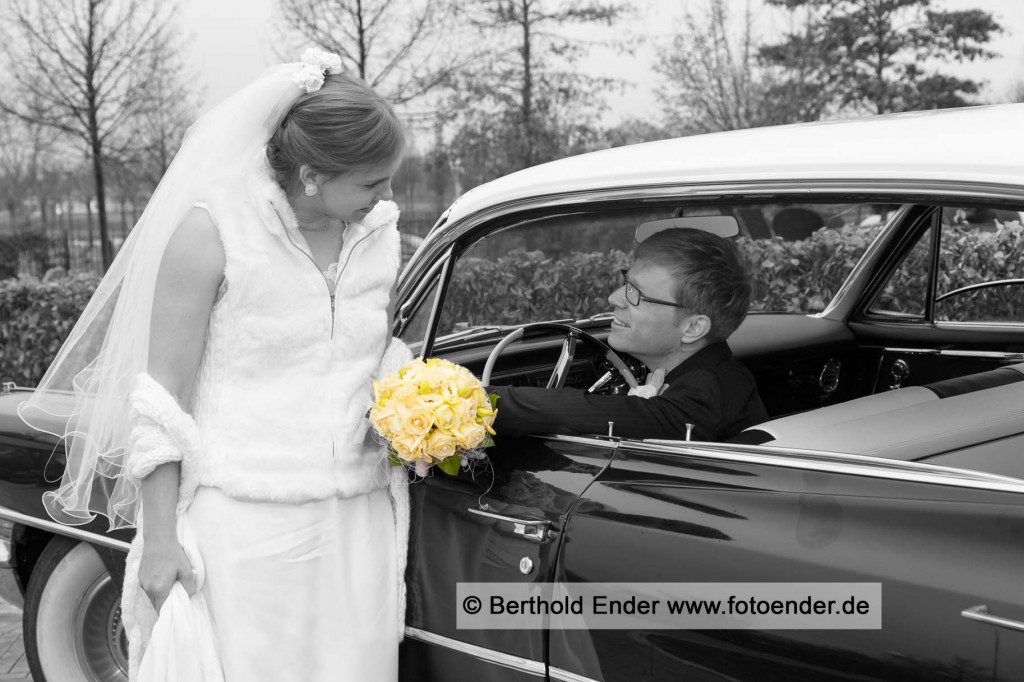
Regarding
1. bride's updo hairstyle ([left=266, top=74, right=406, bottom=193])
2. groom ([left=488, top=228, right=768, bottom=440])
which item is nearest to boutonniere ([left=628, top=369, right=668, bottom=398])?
groom ([left=488, top=228, right=768, bottom=440])

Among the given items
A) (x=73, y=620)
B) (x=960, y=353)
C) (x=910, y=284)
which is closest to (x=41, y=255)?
(x=910, y=284)

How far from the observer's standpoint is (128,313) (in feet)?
7.60

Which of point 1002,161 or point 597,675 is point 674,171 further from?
point 597,675

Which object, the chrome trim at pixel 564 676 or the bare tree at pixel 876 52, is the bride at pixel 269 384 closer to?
the chrome trim at pixel 564 676

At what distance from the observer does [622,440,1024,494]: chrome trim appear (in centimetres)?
168

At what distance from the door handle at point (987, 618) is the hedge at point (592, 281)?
4086 mm

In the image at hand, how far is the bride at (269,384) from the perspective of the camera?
2.06 meters

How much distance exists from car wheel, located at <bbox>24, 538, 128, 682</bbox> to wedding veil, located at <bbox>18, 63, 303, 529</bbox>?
1.23 feet

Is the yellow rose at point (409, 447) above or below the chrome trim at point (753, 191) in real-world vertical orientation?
below

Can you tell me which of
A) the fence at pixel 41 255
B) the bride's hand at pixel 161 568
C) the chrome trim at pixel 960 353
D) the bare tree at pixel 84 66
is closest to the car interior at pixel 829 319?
the chrome trim at pixel 960 353

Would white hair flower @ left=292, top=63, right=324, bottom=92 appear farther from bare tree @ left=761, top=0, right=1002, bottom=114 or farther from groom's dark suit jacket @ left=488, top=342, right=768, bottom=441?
bare tree @ left=761, top=0, right=1002, bottom=114

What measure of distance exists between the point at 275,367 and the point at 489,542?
59 centimetres

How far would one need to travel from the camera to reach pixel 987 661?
4.92ft

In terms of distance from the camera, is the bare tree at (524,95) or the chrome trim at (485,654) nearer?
the chrome trim at (485,654)
